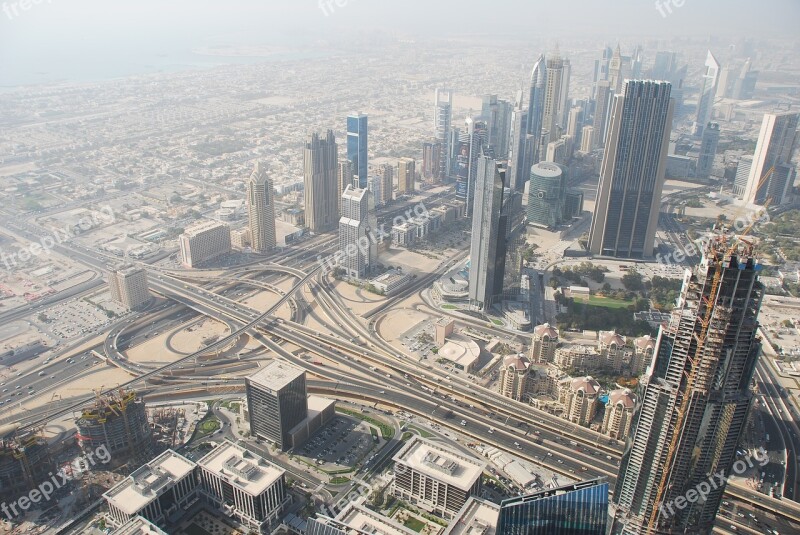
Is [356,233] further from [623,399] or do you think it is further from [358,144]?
[623,399]

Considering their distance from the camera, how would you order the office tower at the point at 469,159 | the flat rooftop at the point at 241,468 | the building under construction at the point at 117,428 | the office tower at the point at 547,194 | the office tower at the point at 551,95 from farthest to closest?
1. the office tower at the point at 551,95
2. the office tower at the point at 469,159
3. the office tower at the point at 547,194
4. the building under construction at the point at 117,428
5. the flat rooftop at the point at 241,468

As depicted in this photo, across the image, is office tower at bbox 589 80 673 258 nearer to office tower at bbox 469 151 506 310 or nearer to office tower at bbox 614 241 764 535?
office tower at bbox 469 151 506 310

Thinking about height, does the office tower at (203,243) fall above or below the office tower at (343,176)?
below

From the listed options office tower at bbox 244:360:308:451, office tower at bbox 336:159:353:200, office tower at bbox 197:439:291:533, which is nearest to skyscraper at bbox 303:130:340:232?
office tower at bbox 336:159:353:200

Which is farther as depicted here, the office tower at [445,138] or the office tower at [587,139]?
the office tower at [587,139]

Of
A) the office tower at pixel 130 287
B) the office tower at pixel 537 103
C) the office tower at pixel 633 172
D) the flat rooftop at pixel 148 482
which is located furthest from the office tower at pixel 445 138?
the flat rooftop at pixel 148 482

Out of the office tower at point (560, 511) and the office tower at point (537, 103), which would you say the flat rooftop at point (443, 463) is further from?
the office tower at point (537, 103)

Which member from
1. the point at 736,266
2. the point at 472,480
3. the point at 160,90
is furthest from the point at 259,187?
the point at 160,90
